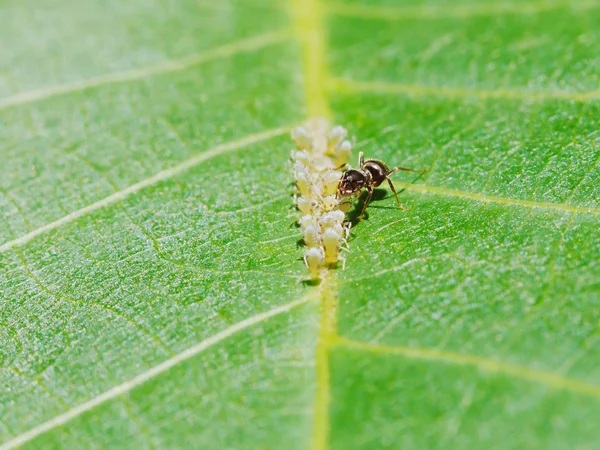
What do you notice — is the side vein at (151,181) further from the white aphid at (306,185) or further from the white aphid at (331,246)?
the white aphid at (331,246)

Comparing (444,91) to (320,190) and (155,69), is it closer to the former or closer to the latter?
(320,190)

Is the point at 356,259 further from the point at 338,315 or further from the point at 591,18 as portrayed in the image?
the point at 591,18

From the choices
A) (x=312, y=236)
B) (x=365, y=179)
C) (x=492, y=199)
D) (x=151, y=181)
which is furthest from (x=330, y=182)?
(x=151, y=181)

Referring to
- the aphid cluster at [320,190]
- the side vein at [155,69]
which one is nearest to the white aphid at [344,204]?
the aphid cluster at [320,190]

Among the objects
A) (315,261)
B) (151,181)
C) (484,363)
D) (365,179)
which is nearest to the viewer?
(484,363)

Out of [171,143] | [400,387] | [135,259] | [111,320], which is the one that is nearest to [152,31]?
[171,143]

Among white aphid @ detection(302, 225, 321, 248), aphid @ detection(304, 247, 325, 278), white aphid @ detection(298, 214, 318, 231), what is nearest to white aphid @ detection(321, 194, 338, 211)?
white aphid @ detection(298, 214, 318, 231)
